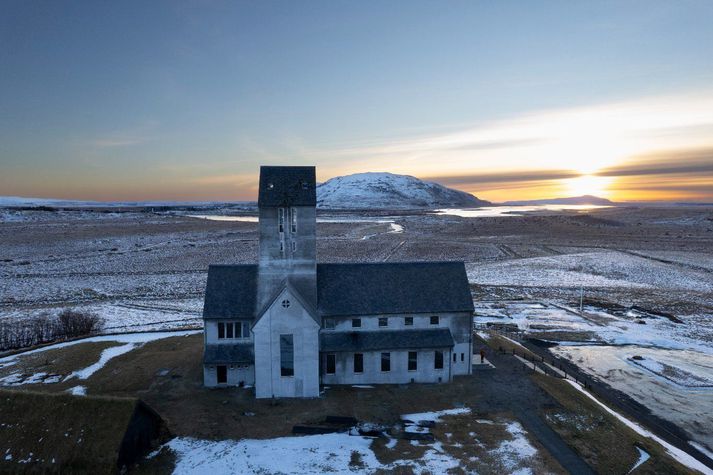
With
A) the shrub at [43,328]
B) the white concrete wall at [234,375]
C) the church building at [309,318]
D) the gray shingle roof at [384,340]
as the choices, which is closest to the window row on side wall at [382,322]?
the church building at [309,318]

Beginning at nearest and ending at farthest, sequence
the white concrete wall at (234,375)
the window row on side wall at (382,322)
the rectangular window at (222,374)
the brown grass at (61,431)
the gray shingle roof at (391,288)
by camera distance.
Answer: the brown grass at (61,431), the white concrete wall at (234,375), the rectangular window at (222,374), the window row on side wall at (382,322), the gray shingle roof at (391,288)

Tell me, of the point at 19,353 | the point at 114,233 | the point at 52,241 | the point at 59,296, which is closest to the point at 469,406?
the point at 19,353

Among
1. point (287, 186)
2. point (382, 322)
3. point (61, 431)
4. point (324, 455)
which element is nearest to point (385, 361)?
point (382, 322)

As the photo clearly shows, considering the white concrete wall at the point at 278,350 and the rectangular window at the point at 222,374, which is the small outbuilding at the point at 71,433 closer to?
the rectangular window at the point at 222,374

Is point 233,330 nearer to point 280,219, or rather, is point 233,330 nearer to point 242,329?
point 242,329

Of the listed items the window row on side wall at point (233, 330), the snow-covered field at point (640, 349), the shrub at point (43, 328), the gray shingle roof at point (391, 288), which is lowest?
the snow-covered field at point (640, 349)
